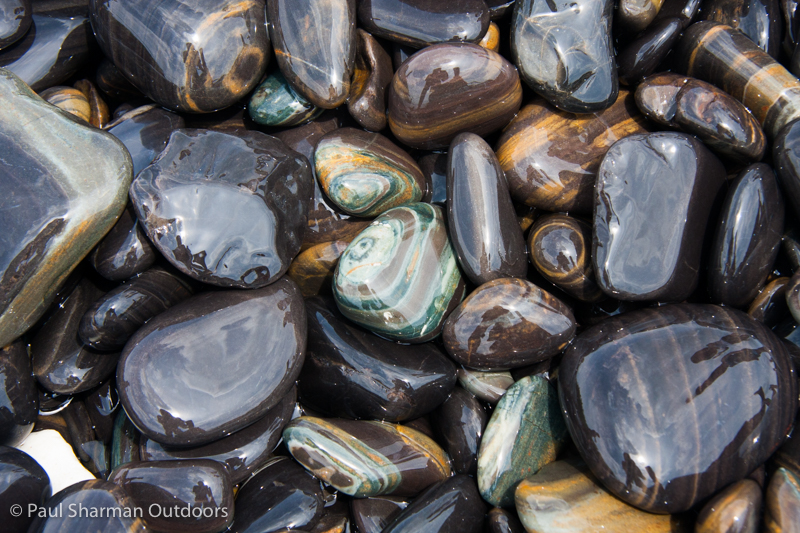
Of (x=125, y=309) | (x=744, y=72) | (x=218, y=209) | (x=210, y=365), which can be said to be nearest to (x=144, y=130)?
(x=218, y=209)

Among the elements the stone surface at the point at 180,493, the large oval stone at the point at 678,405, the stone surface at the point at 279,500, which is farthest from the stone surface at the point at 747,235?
the stone surface at the point at 180,493

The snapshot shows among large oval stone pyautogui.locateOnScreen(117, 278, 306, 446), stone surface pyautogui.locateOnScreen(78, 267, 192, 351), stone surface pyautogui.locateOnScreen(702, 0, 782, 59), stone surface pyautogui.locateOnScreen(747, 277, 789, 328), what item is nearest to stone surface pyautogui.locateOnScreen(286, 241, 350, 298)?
large oval stone pyautogui.locateOnScreen(117, 278, 306, 446)

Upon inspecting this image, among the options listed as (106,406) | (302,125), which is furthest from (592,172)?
(106,406)

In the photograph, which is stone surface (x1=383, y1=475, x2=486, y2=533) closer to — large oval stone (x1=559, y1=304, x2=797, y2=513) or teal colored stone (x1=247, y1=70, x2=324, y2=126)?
large oval stone (x1=559, y1=304, x2=797, y2=513)

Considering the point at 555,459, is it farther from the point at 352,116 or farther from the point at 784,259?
the point at 352,116

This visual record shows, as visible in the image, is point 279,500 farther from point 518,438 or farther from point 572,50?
point 572,50
